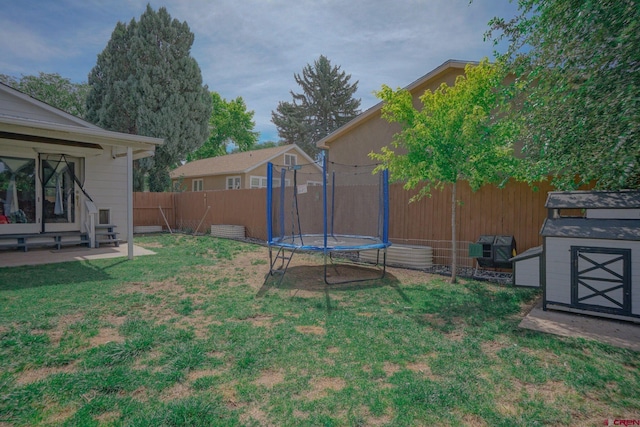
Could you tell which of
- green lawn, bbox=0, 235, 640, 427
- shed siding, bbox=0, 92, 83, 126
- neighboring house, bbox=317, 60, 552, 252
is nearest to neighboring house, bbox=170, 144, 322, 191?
shed siding, bbox=0, 92, 83, 126

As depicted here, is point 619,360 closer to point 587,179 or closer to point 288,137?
point 587,179

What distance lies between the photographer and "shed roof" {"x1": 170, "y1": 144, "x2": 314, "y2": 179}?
19.6 meters

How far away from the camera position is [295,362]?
Answer: 274cm

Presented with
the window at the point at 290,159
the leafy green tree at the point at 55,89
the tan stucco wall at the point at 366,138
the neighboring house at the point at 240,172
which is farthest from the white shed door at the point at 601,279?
the leafy green tree at the point at 55,89

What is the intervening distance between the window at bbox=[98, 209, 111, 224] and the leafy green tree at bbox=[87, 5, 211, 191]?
8.57 meters

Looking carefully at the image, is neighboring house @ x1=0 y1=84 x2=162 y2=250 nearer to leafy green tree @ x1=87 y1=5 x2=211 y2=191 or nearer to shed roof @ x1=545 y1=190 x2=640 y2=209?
shed roof @ x1=545 y1=190 x2=640 y2=209

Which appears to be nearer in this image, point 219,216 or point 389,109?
point 389,109

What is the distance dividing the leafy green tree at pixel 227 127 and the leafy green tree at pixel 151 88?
1463cm

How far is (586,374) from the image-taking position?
2557mm

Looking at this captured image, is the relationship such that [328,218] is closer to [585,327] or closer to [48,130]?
[585,327]

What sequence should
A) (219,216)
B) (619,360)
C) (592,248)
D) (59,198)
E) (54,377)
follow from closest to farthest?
(54,377)
(619,360)
(592,248)
(59,198)
(219,216)

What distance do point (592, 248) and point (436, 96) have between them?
3119 millimetres

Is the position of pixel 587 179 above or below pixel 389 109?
below

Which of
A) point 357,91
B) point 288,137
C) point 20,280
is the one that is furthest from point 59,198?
point 357,91
